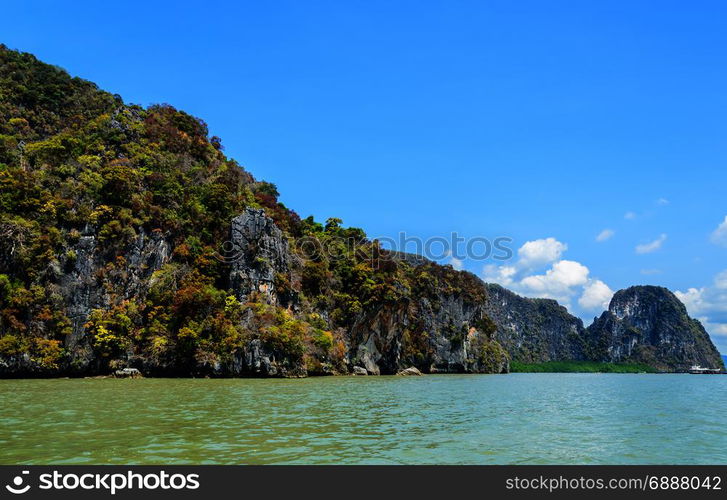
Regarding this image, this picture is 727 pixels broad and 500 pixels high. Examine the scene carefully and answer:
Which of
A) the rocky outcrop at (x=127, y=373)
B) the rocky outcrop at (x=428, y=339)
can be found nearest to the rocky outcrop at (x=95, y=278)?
the rocky outcrop at (x=127, y=373)

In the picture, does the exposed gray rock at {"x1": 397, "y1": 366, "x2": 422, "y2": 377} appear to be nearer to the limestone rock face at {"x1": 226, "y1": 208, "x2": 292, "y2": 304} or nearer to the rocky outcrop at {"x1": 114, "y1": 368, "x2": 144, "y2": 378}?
the limestone rock face at {"x1": 226, "y1": 208, "x2": 292, "y2": 304}

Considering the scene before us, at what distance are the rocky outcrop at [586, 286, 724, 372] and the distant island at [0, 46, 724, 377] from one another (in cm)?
14629

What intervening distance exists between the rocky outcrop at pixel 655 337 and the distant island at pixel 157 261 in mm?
146287

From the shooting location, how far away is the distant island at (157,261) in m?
38.5

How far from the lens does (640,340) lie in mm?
184625

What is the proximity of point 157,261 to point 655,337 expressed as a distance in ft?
645

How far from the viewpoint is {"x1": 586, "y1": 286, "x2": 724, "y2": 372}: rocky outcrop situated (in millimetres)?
179750

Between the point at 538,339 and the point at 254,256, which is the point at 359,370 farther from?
the point at 538,339

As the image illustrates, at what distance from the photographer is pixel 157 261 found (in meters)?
44.5

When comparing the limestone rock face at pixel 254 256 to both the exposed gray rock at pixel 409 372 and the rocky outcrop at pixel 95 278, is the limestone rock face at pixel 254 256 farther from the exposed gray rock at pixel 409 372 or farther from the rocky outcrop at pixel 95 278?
the exposed gray rock at pixel 409 372

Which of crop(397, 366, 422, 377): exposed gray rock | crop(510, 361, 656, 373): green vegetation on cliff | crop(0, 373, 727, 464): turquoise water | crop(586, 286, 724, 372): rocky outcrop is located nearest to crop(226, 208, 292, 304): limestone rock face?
crop(397, 366, 422, 377): exposed gray rock
